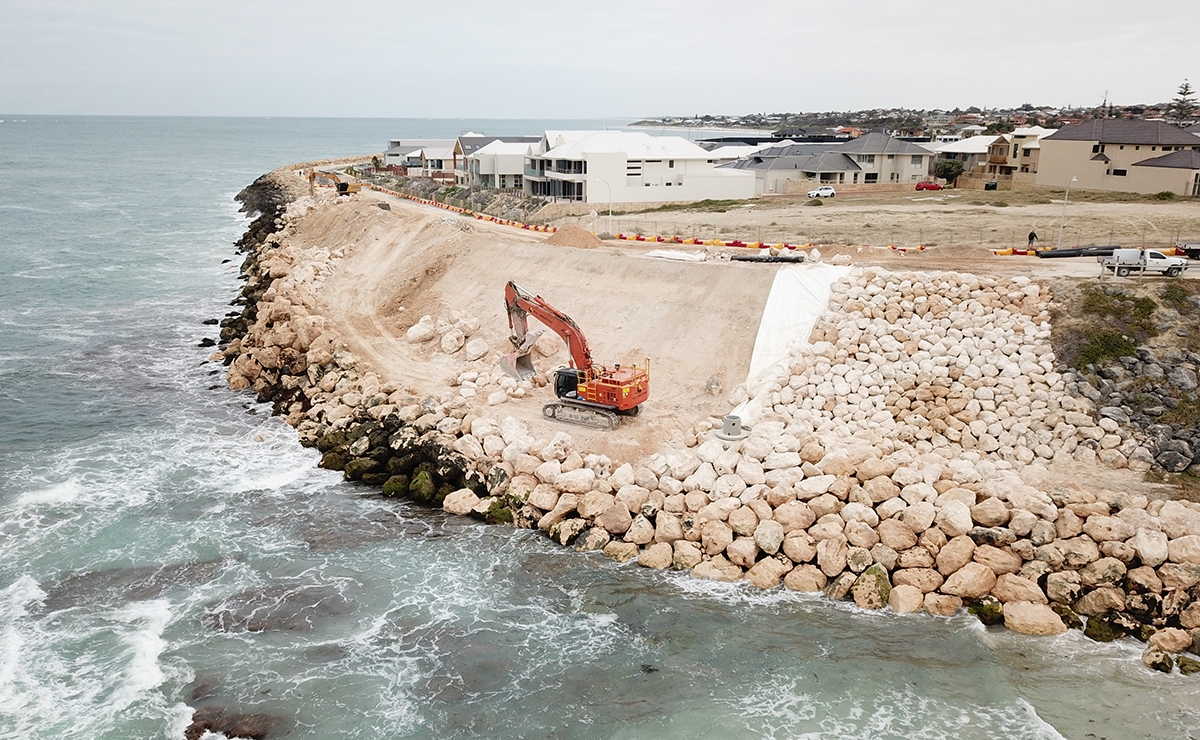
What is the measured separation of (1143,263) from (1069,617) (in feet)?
52.5

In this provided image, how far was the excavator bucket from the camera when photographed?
30.9 meters

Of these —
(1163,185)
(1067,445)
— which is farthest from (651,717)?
(1163,185)

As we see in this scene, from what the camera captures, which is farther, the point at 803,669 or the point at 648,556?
the point at 648,556

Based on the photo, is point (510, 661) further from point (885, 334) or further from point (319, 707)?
point (885, 334)

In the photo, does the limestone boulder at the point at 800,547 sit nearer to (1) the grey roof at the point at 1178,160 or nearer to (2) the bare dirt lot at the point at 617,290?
(2) the bare dirt lot at the point at 617,290

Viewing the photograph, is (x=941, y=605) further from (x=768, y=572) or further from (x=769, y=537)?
(x=769, y=537)

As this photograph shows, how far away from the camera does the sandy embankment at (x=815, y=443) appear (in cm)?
2028

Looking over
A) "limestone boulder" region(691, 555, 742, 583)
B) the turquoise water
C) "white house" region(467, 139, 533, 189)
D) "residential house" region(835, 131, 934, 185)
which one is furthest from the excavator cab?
"residential house" region(835, 131, 934, 185)

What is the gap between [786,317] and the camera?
30.9m

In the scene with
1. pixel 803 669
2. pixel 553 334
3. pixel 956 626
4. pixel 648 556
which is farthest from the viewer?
pixel 553 334

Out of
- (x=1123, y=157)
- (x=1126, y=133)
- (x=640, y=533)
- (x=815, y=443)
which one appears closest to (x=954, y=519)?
(x=815, y=443)

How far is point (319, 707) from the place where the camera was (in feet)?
54.7

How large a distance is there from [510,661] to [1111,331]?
2106cm

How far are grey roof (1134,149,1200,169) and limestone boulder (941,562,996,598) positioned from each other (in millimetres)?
47240
